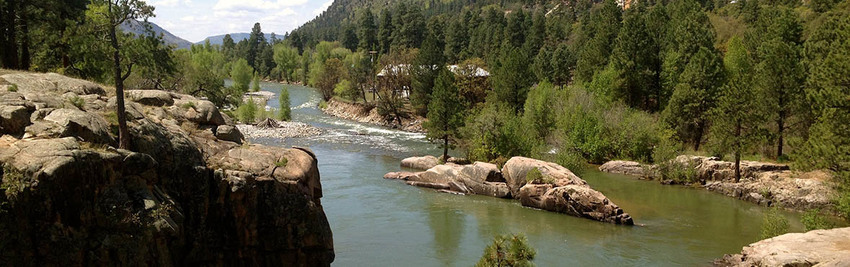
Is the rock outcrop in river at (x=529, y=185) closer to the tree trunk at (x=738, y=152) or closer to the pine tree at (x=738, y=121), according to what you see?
the tree trunk at (x=738, y=152)

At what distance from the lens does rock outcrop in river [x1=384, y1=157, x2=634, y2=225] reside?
1282 inches

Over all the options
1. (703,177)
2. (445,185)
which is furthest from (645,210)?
(445,185)

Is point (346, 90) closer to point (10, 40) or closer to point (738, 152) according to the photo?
point (738, 152)

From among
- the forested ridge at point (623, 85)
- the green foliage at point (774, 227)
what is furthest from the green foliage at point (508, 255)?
the green foliage at point (774, 227)

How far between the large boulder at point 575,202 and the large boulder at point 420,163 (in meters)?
12.2

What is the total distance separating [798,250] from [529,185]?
49.9 ft

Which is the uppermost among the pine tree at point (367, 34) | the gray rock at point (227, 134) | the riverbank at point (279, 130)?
the pine tree at point (367, 34)

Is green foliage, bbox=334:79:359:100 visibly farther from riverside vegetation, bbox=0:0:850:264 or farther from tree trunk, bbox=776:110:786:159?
tree trunk, bbox=776:110:786:159

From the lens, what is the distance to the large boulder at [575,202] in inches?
1257

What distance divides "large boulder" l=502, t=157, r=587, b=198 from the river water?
1371 millimetres

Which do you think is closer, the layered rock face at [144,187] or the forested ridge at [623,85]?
the layered rock face at [144,187]

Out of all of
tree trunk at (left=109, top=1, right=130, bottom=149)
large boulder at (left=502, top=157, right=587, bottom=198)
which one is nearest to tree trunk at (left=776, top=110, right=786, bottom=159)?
large boulder at (left=502, top=157, right=587, bottom=198)

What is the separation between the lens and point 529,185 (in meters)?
35.4

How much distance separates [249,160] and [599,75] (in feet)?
163
